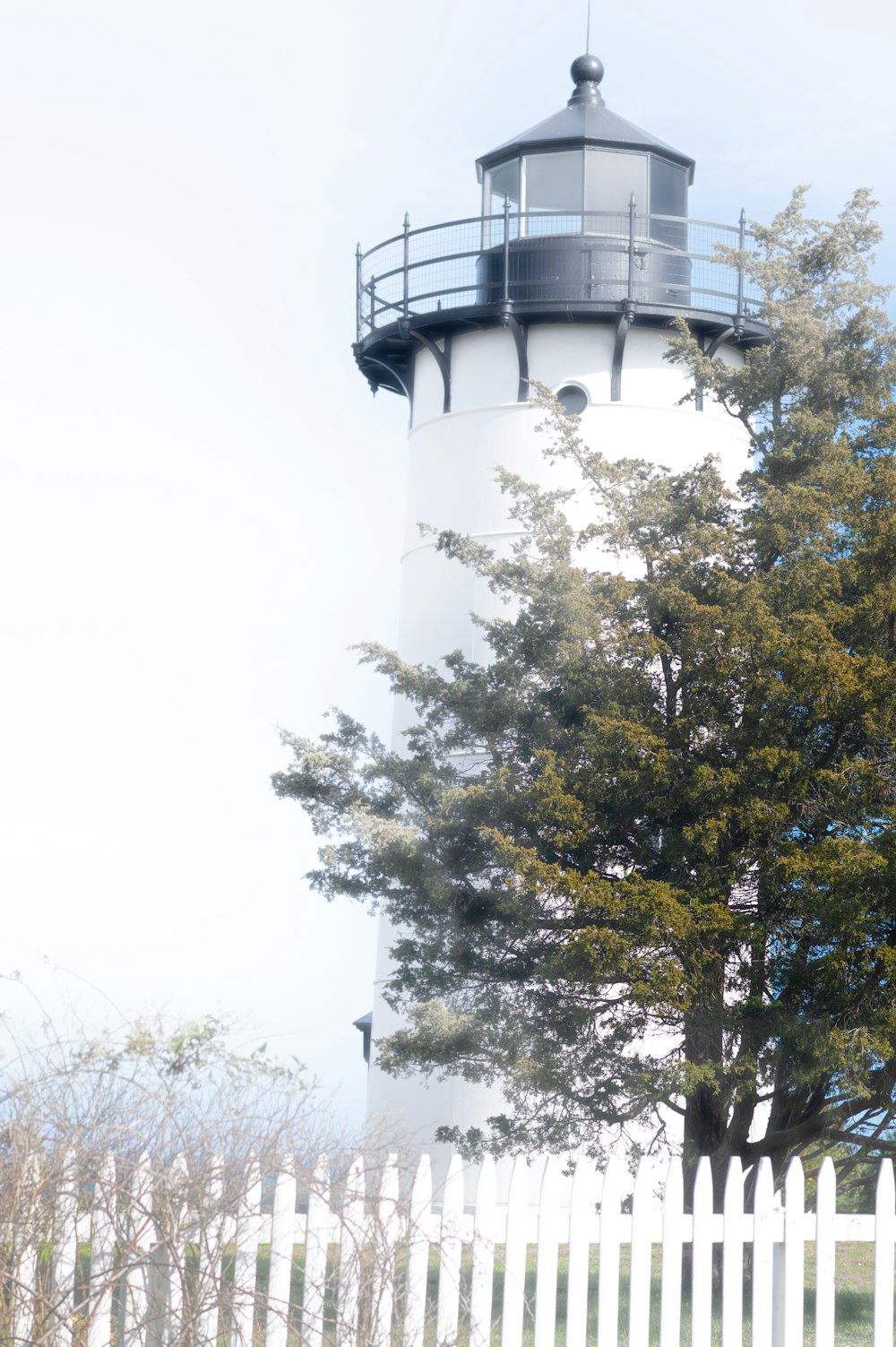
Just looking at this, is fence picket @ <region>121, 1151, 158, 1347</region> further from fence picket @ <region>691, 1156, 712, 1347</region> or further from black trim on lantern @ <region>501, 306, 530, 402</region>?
black trim on lantern @ <region>501, 306, 530, 402</region>

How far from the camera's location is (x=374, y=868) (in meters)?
11.9

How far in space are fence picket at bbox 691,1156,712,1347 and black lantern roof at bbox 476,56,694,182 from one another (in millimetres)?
13685

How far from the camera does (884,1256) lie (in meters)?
7.39

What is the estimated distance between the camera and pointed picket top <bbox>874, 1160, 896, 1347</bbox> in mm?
7340

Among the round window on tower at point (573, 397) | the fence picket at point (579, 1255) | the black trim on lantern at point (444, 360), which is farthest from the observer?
the black trim on lantern at point (444, 360)

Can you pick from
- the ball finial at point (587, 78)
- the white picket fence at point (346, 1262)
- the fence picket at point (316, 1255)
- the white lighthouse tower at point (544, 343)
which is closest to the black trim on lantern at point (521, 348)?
the white lighthouse tower at point (544, 343)

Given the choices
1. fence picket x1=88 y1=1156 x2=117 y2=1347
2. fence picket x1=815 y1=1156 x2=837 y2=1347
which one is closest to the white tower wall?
fence picket x1=815 y1=1156 x2=837 y2=1347

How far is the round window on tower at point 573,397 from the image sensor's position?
16.9 metres

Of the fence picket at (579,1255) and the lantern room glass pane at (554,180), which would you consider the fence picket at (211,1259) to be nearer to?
the fence picket at (579,1255)

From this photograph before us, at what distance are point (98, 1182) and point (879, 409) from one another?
8.33m

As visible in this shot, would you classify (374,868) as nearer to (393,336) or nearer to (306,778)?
(306,778)

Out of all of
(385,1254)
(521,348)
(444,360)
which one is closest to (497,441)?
(521,348)

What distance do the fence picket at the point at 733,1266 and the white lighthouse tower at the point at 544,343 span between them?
913 cm

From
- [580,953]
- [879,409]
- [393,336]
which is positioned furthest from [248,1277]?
[393,336]
